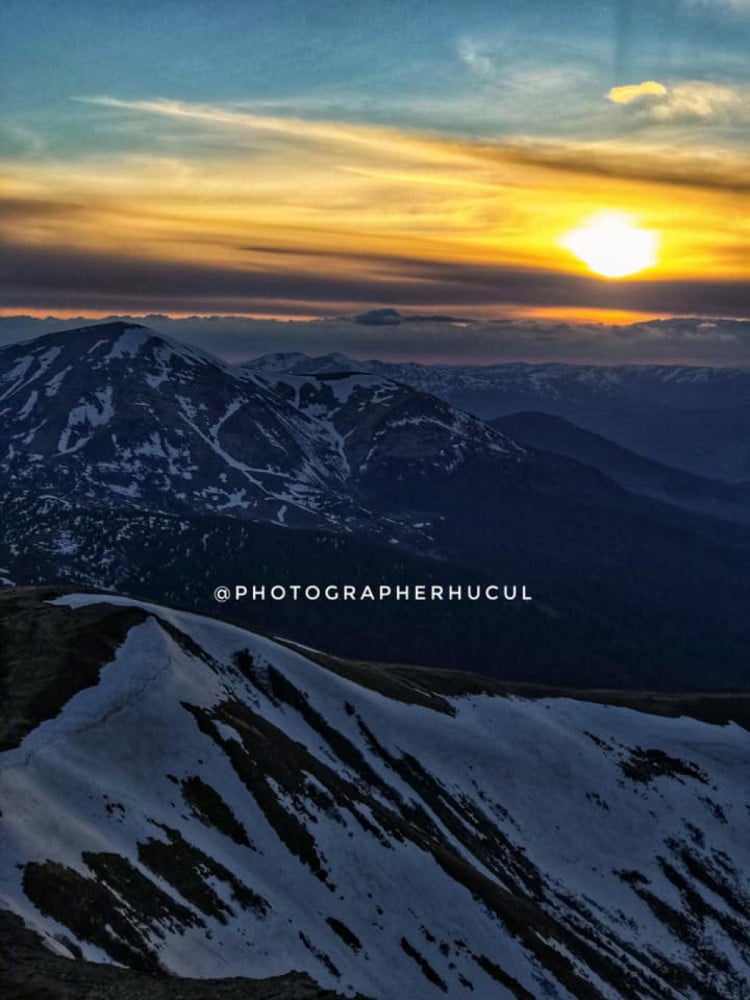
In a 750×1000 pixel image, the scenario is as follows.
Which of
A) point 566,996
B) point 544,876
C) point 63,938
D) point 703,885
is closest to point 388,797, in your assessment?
point 544,876

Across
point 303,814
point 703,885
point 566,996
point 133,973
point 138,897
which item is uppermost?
point 133,973

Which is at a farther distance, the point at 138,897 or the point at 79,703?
the point at 79,703

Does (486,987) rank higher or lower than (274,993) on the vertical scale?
lower

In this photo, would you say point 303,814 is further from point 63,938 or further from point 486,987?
point 63,938

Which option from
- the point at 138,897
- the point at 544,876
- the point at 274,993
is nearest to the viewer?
the point at 274,993

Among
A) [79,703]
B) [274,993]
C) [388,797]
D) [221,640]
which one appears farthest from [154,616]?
[274,993]

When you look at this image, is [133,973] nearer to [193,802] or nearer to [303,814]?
[193,802]

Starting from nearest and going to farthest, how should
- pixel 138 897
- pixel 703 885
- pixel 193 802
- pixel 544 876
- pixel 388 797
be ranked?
pixel 138 897 < pixel 193 802 < pixel 388 797 < pixel 544 876 < pixel 703 885
